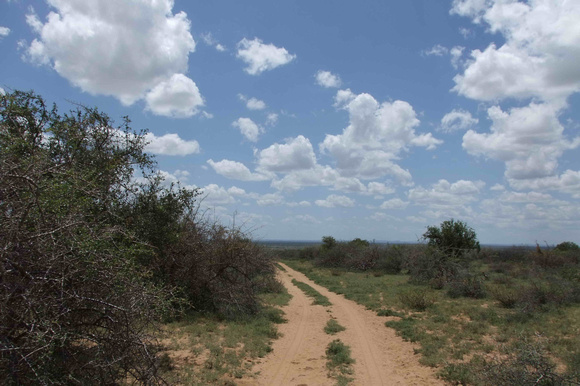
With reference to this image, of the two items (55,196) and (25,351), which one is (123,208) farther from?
(25,351)

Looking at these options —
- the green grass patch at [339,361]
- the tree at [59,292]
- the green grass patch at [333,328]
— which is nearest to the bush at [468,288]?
the green grass patch at [333,328]

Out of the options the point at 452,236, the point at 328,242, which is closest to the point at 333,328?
the point at 452,236

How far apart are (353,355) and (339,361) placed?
87 centimetres

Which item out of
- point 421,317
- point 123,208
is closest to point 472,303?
point 421,317

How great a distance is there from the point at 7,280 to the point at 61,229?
→ 2.25 ft

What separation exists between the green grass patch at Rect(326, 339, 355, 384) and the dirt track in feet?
0.48

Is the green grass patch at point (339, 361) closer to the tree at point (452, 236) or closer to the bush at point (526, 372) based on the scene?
the bush at point (526, 372)

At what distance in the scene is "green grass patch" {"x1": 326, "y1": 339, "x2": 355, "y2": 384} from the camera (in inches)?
302

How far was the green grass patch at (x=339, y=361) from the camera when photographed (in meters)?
7.66

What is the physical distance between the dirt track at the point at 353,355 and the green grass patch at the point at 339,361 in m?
0.15

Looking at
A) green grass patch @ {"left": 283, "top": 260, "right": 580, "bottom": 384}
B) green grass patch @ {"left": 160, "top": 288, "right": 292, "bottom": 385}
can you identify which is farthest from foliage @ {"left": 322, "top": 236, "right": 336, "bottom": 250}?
green grass patch @ {"left": 160, "top": 288, "right": 292, "bottom": 385}

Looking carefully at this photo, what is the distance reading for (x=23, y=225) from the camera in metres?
3.84

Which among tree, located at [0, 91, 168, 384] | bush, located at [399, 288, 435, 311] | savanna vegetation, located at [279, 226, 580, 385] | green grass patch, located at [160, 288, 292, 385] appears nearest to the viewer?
tree, located at [0, 91, 168, 384]

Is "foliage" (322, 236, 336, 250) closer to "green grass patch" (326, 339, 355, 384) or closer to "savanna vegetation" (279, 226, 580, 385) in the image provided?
"savanna vegetation" (279, 226, 580, 385)
